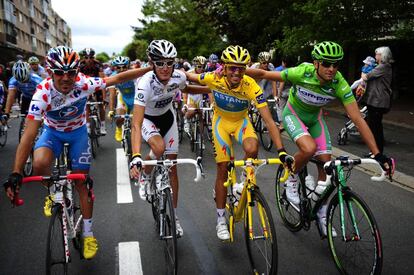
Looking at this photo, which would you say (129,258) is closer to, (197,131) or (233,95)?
(233,95)

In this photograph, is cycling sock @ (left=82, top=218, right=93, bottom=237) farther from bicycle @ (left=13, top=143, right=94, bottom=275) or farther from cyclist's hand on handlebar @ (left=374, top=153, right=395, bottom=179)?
cyclist's hand on handlebar @ (left=374, top=153, right=395, bottom=179)

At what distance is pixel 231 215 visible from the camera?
443 centimetres

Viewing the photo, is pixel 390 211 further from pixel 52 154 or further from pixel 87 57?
pixel 87 57

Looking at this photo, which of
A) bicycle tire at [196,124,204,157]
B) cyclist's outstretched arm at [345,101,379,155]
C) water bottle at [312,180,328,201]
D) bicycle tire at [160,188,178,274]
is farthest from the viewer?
bicycle tire at [196,124,204,157]

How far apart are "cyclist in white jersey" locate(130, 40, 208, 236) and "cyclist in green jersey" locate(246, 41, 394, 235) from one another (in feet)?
3.51

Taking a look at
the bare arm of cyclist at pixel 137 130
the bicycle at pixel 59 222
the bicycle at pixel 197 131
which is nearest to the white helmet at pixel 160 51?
the bare arm of cyclist at pixel 137 130

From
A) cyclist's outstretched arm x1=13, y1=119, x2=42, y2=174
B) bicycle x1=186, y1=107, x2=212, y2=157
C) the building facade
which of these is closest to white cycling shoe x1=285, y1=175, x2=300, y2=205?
cyclist's outstretched arm x1=13, y1=119, x2=42, y2=174

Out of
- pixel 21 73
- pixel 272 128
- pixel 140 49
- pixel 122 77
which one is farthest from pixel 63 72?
pixel 140 49

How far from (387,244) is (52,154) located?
154 inches

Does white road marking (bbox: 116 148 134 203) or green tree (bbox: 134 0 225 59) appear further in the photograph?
green tree (bbox: 134 0 225 59)

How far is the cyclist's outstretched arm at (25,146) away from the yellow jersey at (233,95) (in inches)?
81.5

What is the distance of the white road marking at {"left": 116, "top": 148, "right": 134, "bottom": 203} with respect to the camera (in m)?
6.29

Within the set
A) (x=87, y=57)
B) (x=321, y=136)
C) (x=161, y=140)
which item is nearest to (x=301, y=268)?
(x=321, y=136)

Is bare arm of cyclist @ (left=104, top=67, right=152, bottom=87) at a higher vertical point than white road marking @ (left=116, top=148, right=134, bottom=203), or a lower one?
higher
